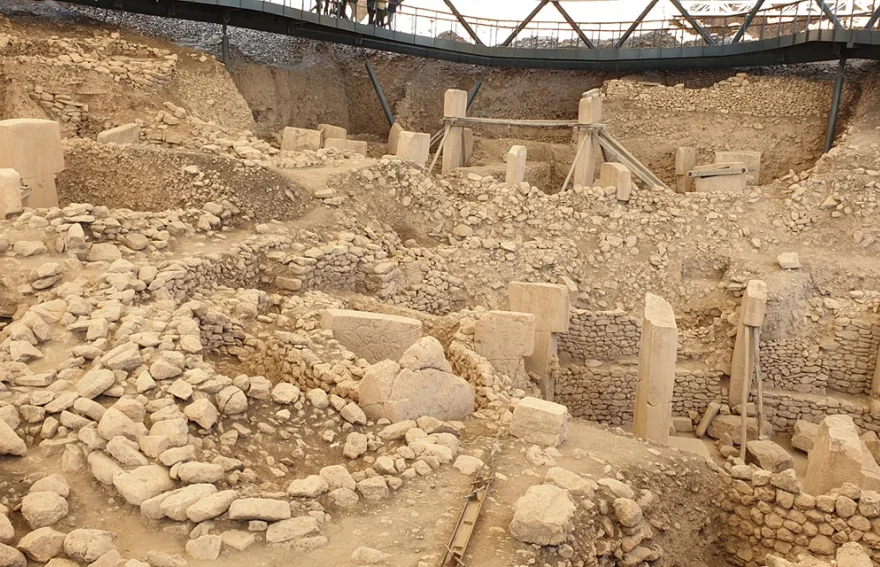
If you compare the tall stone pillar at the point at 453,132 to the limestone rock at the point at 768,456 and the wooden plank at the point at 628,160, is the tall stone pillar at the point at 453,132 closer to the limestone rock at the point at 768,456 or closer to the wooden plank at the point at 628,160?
the wooden plank at the point at 628,160

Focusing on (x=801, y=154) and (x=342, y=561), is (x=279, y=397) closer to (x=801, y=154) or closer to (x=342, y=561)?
(x=342, y=561)

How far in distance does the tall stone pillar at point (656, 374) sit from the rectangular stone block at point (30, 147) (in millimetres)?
7807

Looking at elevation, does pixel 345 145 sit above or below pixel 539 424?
above

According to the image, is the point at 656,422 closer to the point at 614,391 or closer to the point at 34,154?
the point at 614,391

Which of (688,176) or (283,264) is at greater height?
(688,176)

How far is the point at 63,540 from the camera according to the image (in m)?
4.49

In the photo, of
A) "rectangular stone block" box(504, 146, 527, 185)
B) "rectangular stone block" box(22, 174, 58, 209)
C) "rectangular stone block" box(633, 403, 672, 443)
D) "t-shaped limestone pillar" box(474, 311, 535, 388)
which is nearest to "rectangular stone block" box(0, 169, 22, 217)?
"rectangular stone block" box(22, 174, 58, 209)

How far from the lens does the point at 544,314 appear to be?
423 inches

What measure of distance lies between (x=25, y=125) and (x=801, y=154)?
15346mm

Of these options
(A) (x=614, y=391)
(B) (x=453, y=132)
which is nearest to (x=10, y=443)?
(A) (x=614, y=391)

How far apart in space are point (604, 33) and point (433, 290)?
13.2 meters

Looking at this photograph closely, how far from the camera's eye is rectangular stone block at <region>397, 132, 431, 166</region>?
48.2 ft

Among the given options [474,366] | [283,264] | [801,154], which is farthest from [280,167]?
[801,154]

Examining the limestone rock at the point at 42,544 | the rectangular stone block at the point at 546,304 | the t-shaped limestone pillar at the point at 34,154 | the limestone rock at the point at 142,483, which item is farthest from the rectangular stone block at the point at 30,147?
the limestone rock at the point at 42,544
